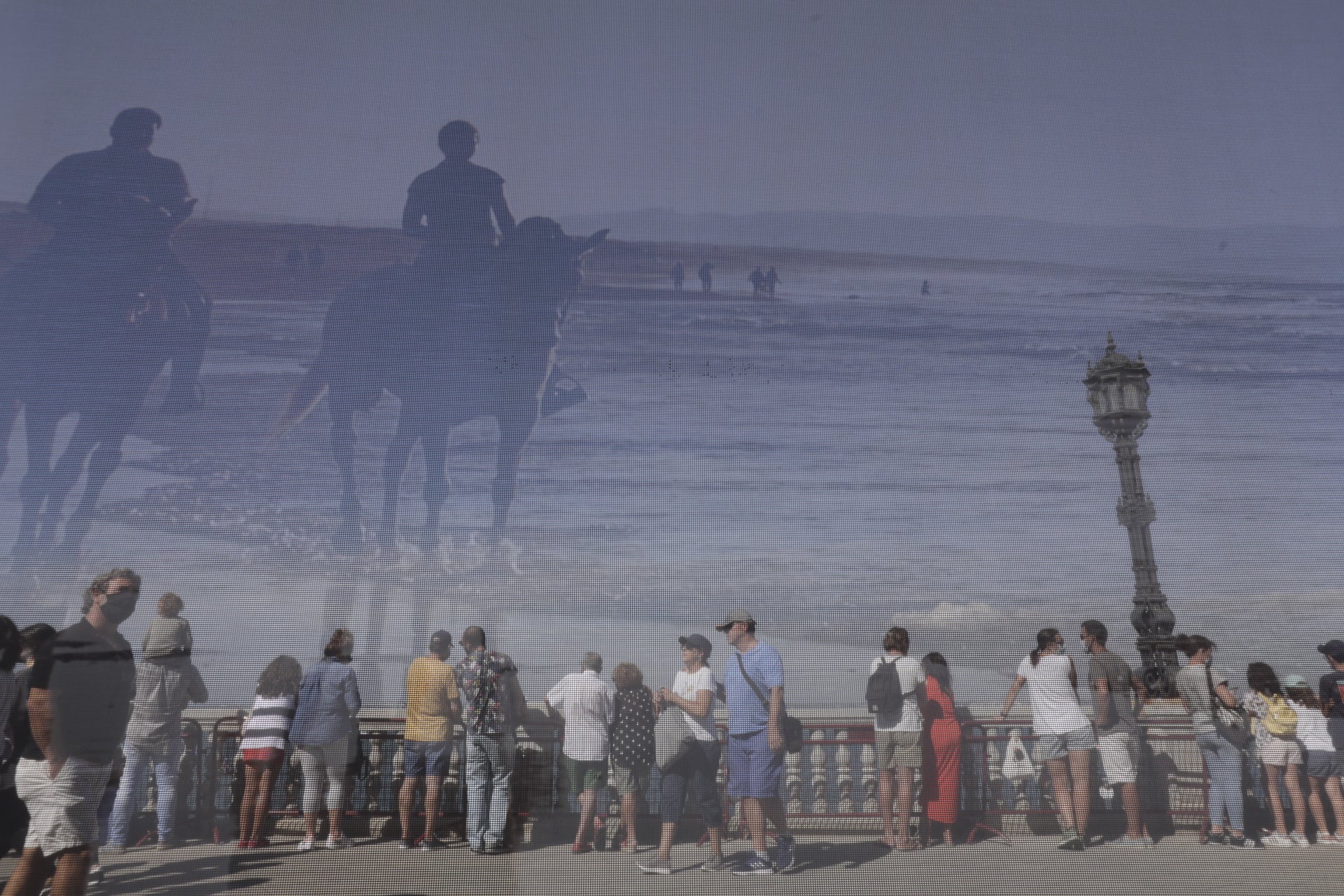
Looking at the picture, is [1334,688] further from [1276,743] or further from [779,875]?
[779,875]

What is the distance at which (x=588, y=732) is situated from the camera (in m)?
2.80

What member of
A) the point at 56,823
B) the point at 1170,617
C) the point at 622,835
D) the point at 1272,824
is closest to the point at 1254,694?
the point at 1272,824

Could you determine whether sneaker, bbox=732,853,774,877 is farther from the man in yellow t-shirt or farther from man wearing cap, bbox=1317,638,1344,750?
man wearing cap, bbox=1317,638,1344,750

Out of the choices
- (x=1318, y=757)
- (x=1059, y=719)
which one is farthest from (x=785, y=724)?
(x=1318, y=757)

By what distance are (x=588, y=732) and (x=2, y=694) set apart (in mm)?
1469

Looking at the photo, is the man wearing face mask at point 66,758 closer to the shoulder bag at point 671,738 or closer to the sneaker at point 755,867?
the shoulder bag at point 671,738

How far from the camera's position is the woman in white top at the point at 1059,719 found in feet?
8.79

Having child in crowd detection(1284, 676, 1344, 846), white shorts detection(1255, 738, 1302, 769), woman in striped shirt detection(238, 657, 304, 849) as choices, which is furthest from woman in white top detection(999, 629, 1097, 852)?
woman in striped shirt detection(238, 657, 304, 849)

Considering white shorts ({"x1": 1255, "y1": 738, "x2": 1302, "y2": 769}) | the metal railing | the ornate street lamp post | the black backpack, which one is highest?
the ornate street lamp post

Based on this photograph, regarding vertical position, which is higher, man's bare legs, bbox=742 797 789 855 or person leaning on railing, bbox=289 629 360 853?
person leaning on railing, bbox=289 629 360 853

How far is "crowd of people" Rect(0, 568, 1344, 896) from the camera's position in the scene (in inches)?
101

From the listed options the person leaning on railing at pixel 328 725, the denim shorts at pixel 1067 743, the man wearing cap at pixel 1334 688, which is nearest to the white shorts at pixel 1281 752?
the man wearing cap at pixel 1334 688

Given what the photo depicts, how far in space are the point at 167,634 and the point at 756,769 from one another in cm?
170

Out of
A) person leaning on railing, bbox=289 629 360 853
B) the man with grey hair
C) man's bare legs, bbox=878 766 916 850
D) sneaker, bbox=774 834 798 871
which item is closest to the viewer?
sneaker, bbox=774 834 798 871
